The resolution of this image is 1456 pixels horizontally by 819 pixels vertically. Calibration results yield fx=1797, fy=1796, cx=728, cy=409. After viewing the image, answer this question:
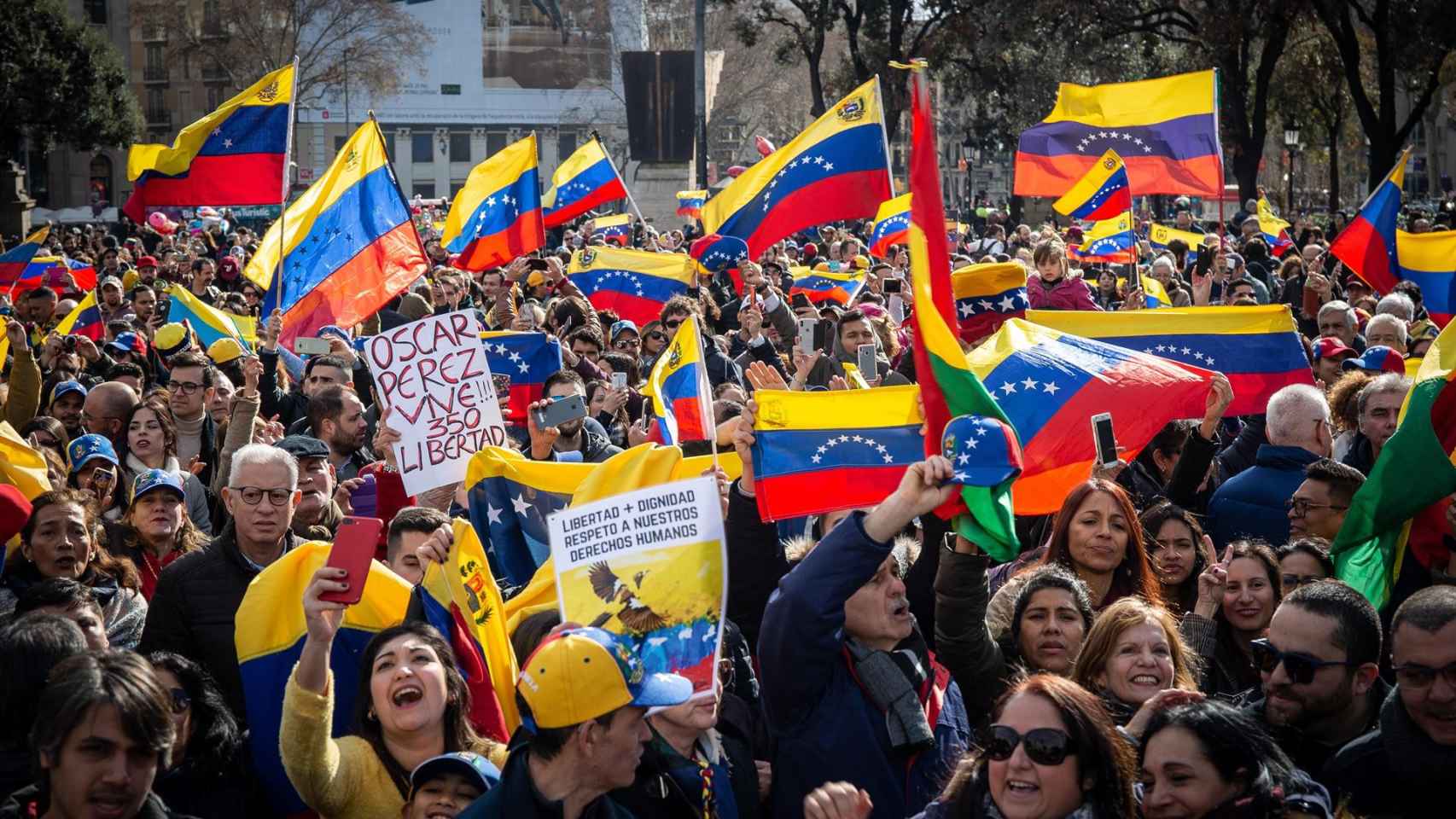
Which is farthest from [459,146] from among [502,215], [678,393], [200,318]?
[678,393]

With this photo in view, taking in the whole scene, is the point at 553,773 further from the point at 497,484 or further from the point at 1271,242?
the point at 1271,242

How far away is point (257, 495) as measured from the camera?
19.7 feet

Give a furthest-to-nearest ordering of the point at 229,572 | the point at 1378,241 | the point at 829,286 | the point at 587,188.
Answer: the point at 587,188, the point at 829,286, the point at 1378,241, the point at 229,572

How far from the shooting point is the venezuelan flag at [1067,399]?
7051mm

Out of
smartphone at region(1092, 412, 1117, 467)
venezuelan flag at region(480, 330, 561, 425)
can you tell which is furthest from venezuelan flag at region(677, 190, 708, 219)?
smartphone at region(1092, 412, 1117, 467)

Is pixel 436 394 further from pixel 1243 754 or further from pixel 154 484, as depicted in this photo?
pixel 1243 754

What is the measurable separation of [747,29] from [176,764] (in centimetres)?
3974

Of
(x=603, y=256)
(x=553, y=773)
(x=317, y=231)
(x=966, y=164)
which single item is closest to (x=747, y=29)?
(x=966, y=164)

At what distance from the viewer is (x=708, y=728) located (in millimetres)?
4500

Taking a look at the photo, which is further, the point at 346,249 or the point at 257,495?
the point at 346,249

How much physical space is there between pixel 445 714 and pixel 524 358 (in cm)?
567

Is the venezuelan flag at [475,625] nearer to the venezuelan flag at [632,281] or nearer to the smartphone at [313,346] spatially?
the smartphone at [313,346]

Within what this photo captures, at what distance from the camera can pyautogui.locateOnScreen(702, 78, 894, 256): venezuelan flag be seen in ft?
40.0

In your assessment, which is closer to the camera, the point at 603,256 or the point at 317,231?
the point at 317,231
